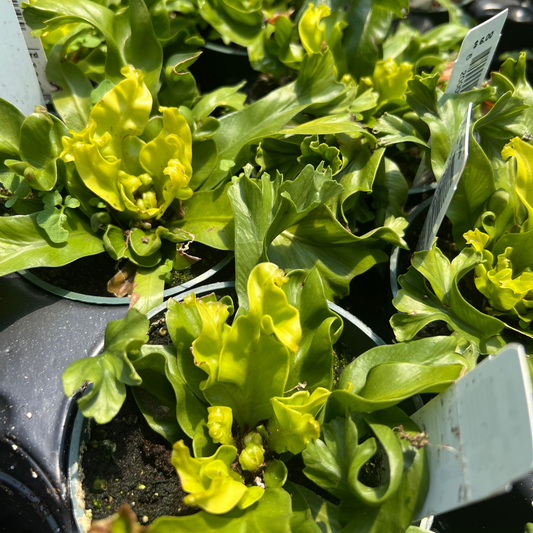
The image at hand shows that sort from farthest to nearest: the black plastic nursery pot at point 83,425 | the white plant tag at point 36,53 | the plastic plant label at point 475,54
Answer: the white plant tag at point 36,53
the plastic plant label at point 475,54
the black plastic nursery pot at point 83,425

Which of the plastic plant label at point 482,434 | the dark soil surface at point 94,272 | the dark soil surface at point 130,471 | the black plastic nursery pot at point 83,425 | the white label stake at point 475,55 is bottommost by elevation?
the dark soil surface at point 130,471

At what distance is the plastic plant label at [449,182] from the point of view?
2.31ft

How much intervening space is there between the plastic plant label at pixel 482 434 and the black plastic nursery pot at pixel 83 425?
0.21 m

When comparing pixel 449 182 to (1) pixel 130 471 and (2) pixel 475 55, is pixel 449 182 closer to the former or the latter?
(2) pixel 475 55

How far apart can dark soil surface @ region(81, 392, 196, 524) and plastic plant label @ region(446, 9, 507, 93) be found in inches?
36.3

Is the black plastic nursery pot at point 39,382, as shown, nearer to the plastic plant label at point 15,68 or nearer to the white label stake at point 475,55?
the plastic plant label at point 15,68

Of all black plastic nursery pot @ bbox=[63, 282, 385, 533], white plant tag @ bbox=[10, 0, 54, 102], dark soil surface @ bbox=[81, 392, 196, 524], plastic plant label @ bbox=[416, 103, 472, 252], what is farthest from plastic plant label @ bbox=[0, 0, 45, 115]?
plastic plant label @ bbox=[416, 103, 472, 252]

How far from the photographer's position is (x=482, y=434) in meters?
0.52

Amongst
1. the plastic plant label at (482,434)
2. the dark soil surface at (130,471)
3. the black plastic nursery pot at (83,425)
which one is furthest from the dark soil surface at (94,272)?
the plastic plant label at (482,434)

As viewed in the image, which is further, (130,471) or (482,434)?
(130,471)

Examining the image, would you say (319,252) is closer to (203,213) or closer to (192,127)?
(203,213)

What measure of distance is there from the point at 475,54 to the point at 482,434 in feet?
2.56

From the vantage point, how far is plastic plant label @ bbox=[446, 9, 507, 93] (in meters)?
0.90

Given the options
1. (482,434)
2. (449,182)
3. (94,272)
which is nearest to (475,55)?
(449,182)
